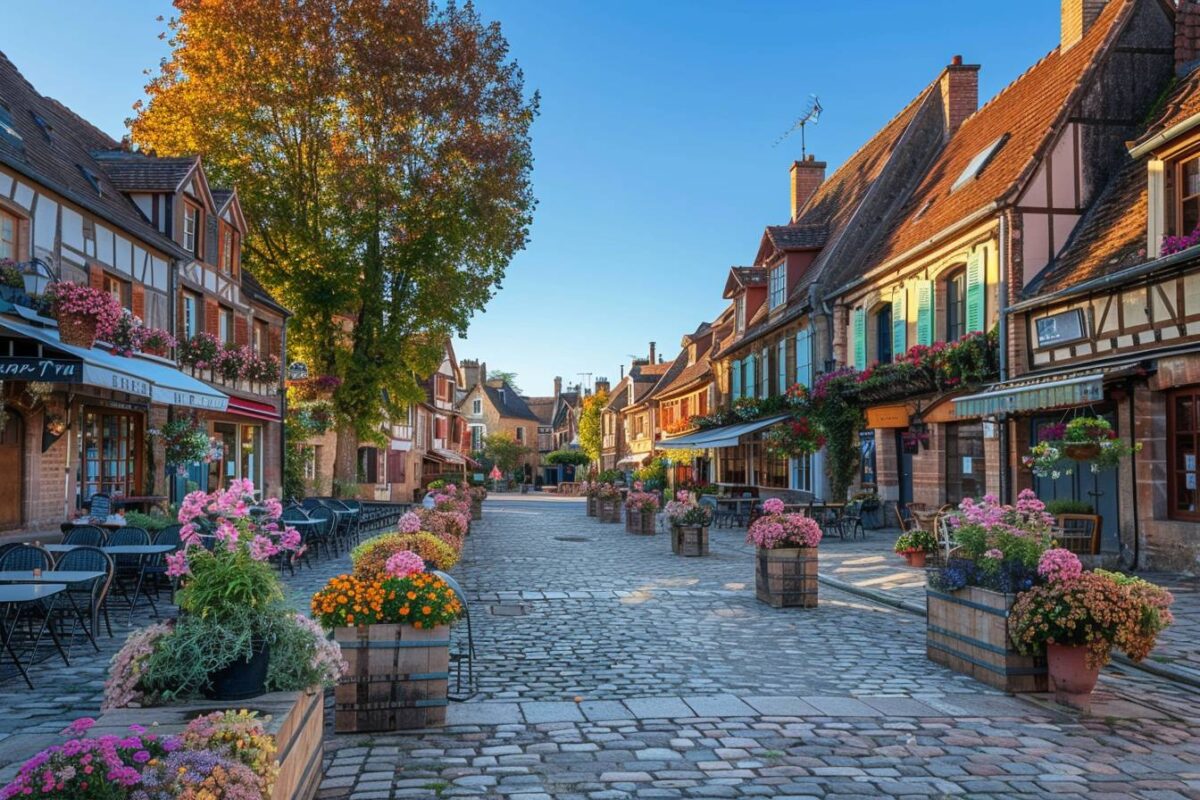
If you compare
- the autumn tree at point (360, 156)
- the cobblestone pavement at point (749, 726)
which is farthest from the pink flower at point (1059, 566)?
the autumn tree at point (360, 156)

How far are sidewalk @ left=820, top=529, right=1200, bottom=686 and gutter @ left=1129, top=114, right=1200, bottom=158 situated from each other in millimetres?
5952

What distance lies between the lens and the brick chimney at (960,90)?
23188mm

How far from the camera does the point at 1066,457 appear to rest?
506 inches

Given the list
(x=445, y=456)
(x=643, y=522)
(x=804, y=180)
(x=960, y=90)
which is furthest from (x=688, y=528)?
(x=445, y=456)

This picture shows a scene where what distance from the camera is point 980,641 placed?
6.67m

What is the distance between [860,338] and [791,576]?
12745 millimetres

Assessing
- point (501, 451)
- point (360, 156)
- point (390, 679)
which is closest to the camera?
point (390, 679)

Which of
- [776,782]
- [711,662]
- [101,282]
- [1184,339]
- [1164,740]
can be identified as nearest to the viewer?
[776,782]

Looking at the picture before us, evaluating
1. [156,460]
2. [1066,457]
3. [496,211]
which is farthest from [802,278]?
[156,460]

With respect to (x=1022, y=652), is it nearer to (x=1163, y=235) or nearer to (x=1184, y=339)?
(x=1184, y=339)

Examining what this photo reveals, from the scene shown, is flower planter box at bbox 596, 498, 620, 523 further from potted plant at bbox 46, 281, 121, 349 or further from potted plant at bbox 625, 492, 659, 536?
potted plant at bbox 46, 281, 121, 349

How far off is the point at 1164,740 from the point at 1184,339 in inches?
320

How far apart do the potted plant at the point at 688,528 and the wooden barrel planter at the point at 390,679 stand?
35.6 ft

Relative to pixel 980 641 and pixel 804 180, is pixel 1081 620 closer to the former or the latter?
pixel 980 641
